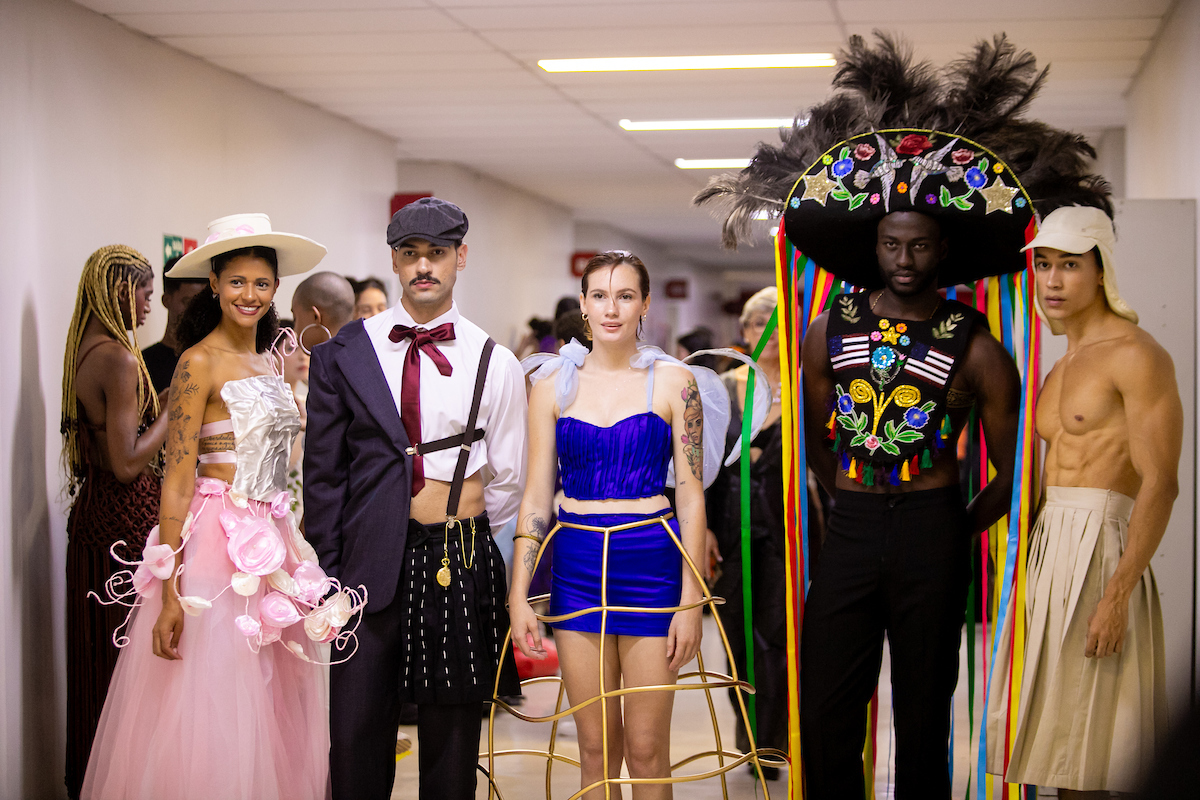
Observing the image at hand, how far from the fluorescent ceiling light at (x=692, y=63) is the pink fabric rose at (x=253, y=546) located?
11.6 feet

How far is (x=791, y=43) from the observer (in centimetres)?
561

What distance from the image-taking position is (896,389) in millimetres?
3014

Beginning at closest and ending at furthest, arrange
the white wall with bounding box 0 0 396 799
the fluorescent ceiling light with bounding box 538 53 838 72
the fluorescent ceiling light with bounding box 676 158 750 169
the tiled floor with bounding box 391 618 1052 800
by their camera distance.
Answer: the white wall with bounding box 0 0 396 799 < the tiled floor with bounding box 391 618 1052 800 < the fluorescent ceiling light with bounding box 538 53 838 72 < the fluorescent ceiling light with bounding box 676 158 750 169

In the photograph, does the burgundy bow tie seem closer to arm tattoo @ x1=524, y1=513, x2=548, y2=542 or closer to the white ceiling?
arm tattoo @ x1=524, y1=513, x2=548, y2=542

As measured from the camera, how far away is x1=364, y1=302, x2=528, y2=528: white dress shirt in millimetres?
2979

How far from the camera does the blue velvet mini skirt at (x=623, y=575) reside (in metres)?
2.92

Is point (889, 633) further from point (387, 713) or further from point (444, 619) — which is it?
point (387, 713)

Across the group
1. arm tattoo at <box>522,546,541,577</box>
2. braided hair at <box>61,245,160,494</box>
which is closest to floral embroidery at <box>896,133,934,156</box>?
arm tattoo at <box>522,546,541,577</box>

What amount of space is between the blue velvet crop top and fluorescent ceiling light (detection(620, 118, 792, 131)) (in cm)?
509

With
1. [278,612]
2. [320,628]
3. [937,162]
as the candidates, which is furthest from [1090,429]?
[278,612]

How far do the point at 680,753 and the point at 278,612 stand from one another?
7.63 feet

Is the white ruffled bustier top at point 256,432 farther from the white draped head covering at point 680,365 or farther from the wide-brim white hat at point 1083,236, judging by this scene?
the wide-brim white hat at point 1083,236

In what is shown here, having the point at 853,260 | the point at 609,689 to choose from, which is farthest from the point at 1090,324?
the point at 609,689

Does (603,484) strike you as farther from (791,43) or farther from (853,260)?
(791,43)
